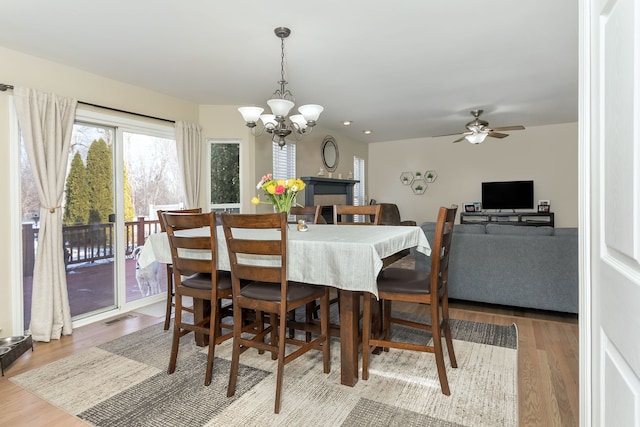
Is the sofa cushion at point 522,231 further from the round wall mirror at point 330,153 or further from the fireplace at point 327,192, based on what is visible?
the round wall mirror at point 330,153

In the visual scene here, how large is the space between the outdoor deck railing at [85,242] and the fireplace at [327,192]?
99.7 inches

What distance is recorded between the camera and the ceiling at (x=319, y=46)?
246 cm

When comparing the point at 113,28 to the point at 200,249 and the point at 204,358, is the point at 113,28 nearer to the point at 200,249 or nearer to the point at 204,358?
the point at 200,249

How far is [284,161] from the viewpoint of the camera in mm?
5633

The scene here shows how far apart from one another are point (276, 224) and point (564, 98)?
15.7 ft

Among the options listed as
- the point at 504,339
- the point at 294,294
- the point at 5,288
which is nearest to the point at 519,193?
the point at 504,339

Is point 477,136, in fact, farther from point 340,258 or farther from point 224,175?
point 340,258

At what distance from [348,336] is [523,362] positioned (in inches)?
49.7

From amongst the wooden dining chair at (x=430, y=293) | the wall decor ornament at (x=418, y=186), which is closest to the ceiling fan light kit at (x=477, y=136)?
the wall decor ornament at (x=418, y=186)

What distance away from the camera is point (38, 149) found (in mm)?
3010

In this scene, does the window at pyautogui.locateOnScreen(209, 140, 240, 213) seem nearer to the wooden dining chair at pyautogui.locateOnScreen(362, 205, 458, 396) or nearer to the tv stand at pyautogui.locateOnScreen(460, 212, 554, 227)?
the wooden dining chair at pyautogui.locateOnScreen(362, 205, 458, 396)

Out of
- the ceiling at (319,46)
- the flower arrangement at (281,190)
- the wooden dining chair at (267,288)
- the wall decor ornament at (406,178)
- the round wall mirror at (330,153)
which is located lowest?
the wooden dining chair at (267,288)

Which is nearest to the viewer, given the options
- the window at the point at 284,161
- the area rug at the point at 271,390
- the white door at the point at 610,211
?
the white door at the point at 610,211

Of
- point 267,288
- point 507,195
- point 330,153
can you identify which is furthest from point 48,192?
point 507,195
